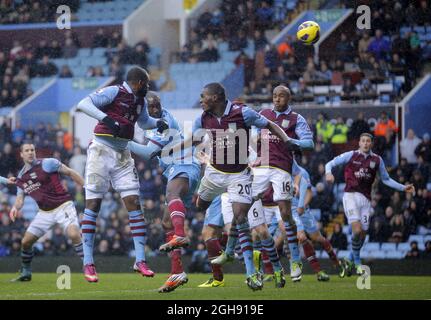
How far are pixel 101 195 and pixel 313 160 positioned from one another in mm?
9314

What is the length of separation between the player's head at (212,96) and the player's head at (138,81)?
0.87 metres

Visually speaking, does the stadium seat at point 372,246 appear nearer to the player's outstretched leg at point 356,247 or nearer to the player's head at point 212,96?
the player's outstretched leg at point 356,247

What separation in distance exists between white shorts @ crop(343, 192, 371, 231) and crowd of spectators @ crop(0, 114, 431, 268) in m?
3.01

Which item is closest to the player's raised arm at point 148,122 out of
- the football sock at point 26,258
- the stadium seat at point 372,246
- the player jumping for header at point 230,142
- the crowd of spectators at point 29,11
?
the player jumping for header at point 230,142

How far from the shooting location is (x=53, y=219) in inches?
572

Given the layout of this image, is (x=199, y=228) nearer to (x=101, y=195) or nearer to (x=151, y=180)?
(x=151, y=180)

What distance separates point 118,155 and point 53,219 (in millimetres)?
3284

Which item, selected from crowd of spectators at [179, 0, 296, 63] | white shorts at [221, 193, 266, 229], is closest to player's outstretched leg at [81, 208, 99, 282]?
white shorts at [221, 193, 266, 229]

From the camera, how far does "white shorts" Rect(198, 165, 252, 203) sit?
11109 millimetres

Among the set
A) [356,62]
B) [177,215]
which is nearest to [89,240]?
[177,215]

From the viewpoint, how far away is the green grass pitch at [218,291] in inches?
417

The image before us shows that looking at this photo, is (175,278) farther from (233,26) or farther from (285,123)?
(233,26)

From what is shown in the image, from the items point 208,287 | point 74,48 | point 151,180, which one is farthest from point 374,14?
point 208,287

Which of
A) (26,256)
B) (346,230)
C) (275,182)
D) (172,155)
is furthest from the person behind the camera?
(346,230)
